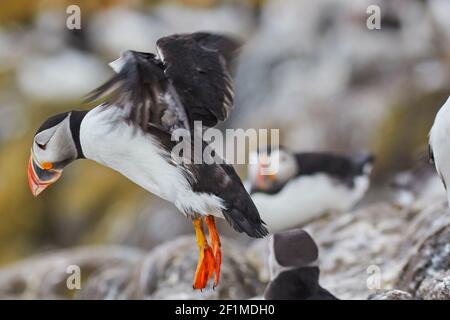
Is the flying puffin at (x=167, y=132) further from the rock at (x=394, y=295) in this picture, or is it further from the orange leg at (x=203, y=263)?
the rock at (x=394, y=295)

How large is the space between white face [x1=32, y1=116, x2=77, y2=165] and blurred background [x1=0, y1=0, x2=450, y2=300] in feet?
3.14

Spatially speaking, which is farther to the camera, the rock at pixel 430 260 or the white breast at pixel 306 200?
the white breast at pixel 306 200

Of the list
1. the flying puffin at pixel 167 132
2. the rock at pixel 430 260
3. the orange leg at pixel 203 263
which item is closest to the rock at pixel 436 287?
the rock at pixel 430 260

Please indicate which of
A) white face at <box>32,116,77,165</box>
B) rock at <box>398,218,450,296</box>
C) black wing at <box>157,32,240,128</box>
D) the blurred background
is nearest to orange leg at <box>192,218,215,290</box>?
black wing at <box>157,32,240,128</box>

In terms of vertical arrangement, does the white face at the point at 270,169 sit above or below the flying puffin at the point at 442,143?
below

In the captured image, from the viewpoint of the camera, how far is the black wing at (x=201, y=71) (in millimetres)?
2516

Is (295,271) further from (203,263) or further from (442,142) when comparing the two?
(442,142)

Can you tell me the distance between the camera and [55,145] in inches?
101

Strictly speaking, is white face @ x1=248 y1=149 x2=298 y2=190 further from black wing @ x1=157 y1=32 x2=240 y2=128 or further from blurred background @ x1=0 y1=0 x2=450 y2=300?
black wing @ x1=157 y1=32 x2=240 y2=128

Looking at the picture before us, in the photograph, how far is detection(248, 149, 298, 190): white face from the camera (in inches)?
121

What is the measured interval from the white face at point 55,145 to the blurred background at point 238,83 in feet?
3.14

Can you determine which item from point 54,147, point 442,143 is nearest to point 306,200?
point 442,143

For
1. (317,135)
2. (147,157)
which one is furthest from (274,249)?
(317,135)

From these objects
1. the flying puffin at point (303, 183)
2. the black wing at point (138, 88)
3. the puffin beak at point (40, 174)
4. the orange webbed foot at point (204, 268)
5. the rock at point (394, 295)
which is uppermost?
the black wing at point (138, 88)
